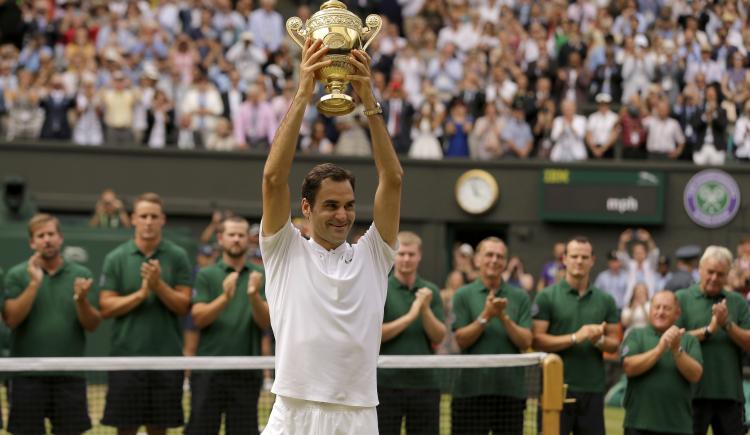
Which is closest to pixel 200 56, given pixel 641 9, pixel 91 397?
pixel 641 9

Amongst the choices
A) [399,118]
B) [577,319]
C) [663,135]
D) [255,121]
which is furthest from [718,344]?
[255,121]

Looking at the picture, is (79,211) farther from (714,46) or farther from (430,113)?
(714,46)

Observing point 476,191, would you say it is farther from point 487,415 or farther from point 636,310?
point 487,415

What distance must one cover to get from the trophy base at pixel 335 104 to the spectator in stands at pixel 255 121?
1485 cm

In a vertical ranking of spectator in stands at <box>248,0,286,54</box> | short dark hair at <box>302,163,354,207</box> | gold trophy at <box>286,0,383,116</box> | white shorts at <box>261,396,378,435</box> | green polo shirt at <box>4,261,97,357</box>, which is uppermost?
spectator in stands at <box>248,0,286,54</box>

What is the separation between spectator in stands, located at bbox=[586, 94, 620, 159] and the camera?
20.8 meters

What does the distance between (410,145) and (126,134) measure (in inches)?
181

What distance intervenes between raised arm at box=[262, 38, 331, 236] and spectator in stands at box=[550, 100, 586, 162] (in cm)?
1534

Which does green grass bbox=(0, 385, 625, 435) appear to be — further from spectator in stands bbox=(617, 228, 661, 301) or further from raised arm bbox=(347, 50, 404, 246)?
spectator in stands bbox=(617, 228, 661, 301)

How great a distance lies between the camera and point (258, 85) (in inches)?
832

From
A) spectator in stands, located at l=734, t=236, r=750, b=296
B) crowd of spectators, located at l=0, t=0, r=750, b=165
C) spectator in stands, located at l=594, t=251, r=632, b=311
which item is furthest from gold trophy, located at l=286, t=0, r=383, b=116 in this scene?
crowd of spectators, located at l=0, t=0, r=750, b=165

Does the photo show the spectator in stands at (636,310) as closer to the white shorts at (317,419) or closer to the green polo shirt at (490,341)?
the green polo shirt at (490,341)

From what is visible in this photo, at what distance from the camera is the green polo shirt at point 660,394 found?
30.9 feet

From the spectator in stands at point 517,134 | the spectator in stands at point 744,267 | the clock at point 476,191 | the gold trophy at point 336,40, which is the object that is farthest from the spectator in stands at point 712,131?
the gold trophy at point 336,40
